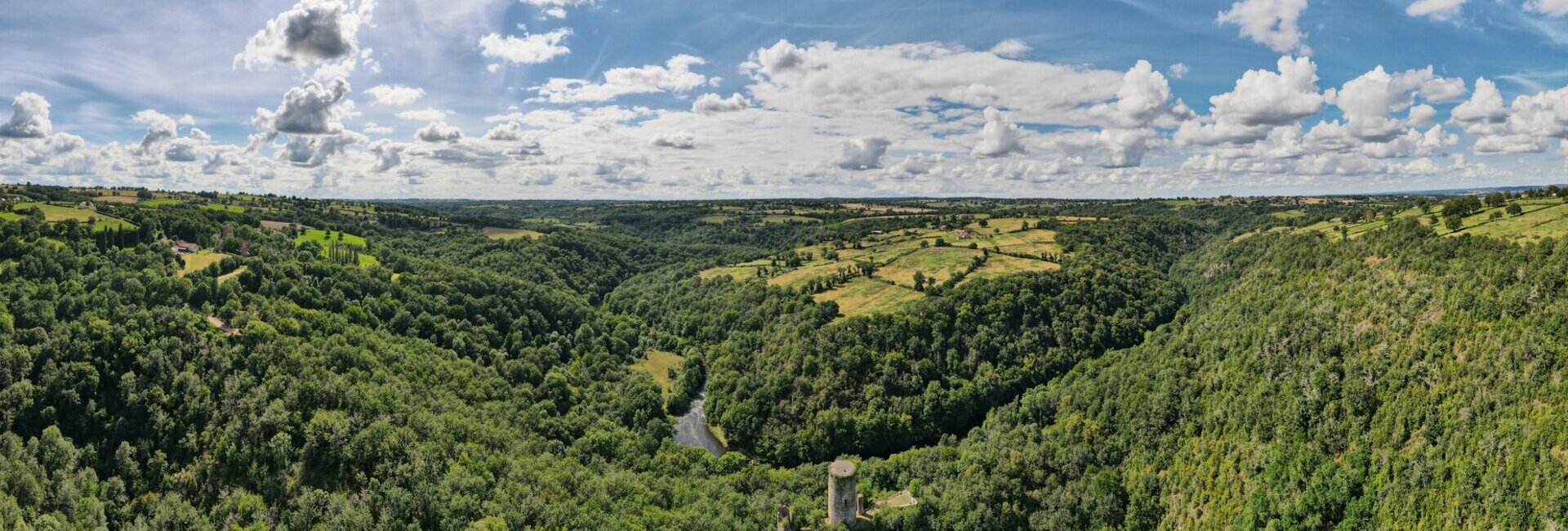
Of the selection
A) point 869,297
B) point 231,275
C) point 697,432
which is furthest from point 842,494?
point 231,275

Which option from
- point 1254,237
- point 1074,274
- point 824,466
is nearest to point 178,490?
point 824,466

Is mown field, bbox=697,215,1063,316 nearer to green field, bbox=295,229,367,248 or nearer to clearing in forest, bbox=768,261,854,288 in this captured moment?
clearing in forest, bbox=768,261,854,288

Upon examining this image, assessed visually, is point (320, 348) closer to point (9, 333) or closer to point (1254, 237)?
point (9, 333)

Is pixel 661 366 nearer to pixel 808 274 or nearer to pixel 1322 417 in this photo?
pixel 808 274

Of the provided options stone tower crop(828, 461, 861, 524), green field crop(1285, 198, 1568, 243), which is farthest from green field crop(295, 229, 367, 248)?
green field crop(1285, 198, 1568, 243)

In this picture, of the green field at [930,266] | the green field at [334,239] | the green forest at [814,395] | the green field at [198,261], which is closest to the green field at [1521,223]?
the green forest at [814,395]
